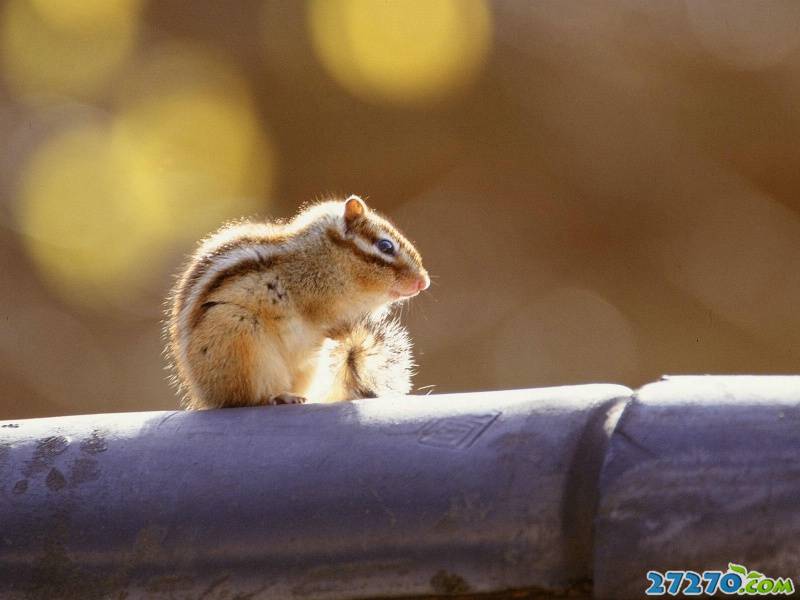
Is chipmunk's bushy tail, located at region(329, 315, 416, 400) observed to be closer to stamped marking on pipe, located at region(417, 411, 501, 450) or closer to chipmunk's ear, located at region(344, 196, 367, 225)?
chipmunk's ear, located at region(344, 196, 367, 225)

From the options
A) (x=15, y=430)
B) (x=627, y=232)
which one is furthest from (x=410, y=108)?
(x=15, y=430)

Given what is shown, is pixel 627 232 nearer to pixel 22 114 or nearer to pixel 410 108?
pixel 410 108

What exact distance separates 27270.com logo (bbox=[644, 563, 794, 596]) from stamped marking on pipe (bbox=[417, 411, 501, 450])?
319 millimetres

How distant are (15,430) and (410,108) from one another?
5.29 metres

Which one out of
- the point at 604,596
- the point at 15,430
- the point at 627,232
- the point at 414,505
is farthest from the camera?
the point at 627,232

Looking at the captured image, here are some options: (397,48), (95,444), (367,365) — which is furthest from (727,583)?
(397,48)

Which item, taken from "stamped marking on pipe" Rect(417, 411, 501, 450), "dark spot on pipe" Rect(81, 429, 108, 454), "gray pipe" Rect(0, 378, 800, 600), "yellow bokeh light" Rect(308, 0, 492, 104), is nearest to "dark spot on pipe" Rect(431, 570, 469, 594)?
"gray pipe" Rect(0, 378, 800, 600)

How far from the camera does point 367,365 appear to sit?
2.51 meters

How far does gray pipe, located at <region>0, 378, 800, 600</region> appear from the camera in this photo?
1.30 m

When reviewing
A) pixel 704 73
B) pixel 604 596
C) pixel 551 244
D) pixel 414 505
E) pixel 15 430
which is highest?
pixel 704 73

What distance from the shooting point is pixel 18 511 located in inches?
63.4

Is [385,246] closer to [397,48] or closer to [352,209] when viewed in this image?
[352,209]

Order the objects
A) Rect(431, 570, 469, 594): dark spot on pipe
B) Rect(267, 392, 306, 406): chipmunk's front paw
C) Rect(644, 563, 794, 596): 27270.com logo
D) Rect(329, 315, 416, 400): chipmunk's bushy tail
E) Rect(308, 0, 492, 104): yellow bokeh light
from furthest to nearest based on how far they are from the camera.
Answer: Rect(308, 0, 492, 104): yellow bokeh light, Rect(329, 315, 416, 400): chipmunk's bushy tail, Rect(267, 392, 306, 406): chipmunk's front paw, Rect(431, 570, 469, 594): dark spot on pipe, Rect(644, 563, 794, 596): 27270.com logo

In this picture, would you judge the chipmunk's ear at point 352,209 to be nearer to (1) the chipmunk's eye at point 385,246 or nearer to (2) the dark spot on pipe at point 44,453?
(1) the chipmunk's eye at point 385,246
